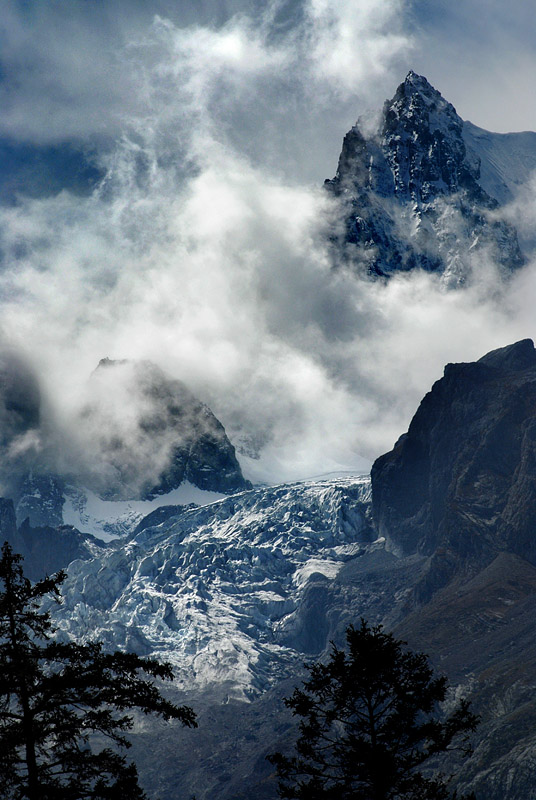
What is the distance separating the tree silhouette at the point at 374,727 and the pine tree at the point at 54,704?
30.4ft

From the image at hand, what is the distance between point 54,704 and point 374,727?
52.1 feet

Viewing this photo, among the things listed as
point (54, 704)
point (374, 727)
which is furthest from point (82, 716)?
point (374, 727)

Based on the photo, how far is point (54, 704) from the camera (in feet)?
107

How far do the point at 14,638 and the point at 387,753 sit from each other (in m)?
17.8

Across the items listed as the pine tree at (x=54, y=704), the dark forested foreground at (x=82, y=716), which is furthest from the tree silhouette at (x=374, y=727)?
the pine tree at (x=54, y=704)

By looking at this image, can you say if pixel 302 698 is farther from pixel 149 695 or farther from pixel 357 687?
pixel 149 695

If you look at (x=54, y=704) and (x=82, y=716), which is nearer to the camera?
(x=54, y=704)

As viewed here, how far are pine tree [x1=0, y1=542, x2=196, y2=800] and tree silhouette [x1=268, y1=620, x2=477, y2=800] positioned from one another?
9.28 meters

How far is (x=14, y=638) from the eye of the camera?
32.4 m

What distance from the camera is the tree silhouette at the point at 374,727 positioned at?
38.9m

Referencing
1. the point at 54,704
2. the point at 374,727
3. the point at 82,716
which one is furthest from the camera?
the point at 374,727

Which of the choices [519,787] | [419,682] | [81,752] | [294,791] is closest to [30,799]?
[81,752]

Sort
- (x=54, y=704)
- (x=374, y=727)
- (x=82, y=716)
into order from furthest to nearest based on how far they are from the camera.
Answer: (x=374, y=727) → (x=82, y=716) → (x=54, y=704)

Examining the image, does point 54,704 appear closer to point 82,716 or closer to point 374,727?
point 82,716
